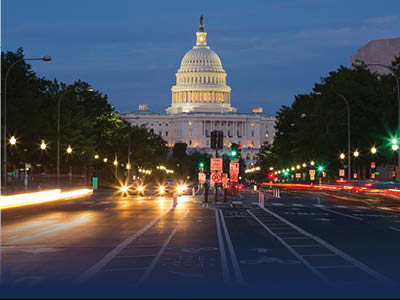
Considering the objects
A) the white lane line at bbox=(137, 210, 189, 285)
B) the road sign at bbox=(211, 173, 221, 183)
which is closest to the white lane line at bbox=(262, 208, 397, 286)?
the white lane line at bbox=(137, 210, 189, 285)

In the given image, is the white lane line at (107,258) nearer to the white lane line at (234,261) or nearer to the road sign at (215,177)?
the white lane line at (234,261)

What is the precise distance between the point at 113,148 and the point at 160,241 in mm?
111835

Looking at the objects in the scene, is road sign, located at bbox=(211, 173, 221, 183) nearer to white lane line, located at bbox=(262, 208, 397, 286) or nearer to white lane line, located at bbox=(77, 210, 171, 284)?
white lane line, located at bbox=(77, 210, 171, 284)

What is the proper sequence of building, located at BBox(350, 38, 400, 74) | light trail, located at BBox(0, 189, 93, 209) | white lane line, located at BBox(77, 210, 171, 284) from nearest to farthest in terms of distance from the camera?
1. white lane line, located at BBox(77, 210, 171, 284)
2. light trail, located at BBox(0, 189, 93, 209)
3. building, located at BBox(350, 38, 400, 74)

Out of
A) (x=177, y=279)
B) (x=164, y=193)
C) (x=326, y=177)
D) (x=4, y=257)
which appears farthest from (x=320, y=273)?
(x=326, y=177)

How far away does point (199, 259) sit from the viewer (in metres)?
18.4

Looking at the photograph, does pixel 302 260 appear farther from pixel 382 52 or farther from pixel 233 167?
pixel 382 52

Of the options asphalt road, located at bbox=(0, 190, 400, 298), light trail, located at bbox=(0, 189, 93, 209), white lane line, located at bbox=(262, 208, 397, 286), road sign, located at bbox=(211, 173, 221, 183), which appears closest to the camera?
asphalt road, located at bbox=(0, 190, 400, 298)

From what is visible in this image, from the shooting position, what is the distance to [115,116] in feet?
435

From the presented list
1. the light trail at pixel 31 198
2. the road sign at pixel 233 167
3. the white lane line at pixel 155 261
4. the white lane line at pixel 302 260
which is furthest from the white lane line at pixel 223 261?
the road sign at pixel 233 167

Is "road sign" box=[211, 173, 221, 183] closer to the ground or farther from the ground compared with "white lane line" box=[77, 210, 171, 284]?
farther from the ground

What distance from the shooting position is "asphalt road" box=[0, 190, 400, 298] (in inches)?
530

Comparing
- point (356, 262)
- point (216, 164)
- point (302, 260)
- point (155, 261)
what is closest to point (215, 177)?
point (216, 164)

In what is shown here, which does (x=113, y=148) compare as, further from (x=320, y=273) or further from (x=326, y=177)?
(x=320, y=273)
